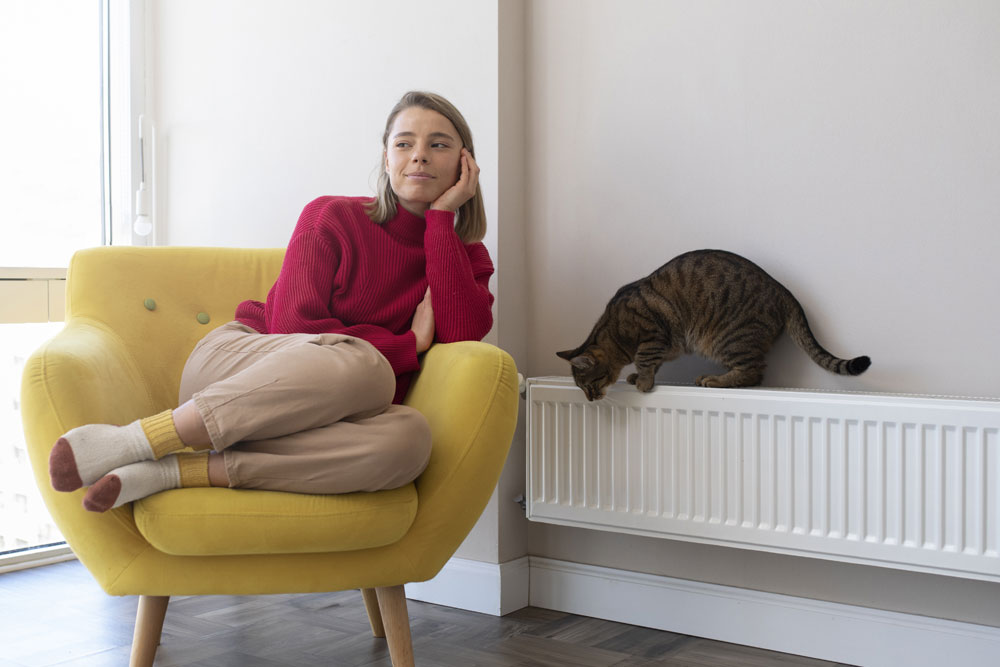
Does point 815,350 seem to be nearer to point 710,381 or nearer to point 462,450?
point 710,381

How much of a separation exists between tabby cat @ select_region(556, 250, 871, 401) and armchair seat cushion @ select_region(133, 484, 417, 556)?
0.69 m

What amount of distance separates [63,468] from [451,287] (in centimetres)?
80

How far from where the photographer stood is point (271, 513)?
4.39 feet

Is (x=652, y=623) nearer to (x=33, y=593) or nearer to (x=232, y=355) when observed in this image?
(x=232, y=355)

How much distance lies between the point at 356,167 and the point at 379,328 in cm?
79

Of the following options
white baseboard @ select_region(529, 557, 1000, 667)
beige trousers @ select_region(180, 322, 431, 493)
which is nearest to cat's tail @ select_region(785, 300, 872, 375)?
white baseboard @ select_region(529, 557, 1000, 667)

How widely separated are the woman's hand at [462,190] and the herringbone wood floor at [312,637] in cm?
94

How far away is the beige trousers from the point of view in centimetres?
133

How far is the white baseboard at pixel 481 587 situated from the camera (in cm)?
213

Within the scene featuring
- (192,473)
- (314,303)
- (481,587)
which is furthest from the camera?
(481,587)

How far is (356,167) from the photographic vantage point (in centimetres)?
240

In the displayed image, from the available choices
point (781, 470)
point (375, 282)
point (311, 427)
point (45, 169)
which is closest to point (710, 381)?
point (781, 470)

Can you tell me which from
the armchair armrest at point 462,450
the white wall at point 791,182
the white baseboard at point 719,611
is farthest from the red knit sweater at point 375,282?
the white baseboard at point 719,611

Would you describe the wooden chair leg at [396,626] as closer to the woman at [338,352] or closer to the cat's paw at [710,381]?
the woman at [338,352]
